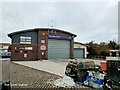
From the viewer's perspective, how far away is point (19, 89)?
4.80 metres

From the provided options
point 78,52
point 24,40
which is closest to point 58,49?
point 24,40

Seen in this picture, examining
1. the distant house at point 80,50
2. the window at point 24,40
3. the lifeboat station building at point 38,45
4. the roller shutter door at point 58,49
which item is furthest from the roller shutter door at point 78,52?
the window at point 24,40

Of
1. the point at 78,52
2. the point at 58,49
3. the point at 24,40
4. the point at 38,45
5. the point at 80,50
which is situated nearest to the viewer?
the point at 24,40

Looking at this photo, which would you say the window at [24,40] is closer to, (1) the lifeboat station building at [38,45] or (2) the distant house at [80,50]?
(1) the lifeboat station building at [38,45]

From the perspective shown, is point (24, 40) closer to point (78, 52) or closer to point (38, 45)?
point (38, 45)

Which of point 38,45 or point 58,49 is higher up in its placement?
point 38,45

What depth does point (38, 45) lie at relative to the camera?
30.2 metres

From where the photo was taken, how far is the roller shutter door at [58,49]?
30.8 m

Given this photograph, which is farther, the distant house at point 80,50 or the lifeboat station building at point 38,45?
the distant house at point 80,50

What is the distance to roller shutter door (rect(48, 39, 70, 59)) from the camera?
3081 centimetres

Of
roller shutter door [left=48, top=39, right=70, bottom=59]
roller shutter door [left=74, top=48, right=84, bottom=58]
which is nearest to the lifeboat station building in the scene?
roller shutter door [left=48, top=39, right=70, bottom=59]

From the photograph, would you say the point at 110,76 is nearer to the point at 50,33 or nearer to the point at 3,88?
the point at 3,88

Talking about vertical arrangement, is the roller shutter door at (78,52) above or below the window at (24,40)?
below

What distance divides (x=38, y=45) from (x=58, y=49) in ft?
13.2
